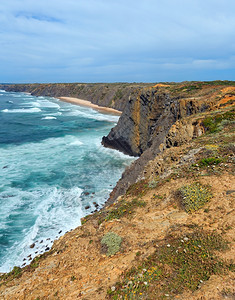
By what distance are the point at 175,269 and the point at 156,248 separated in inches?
40.4

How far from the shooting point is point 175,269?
6262mm

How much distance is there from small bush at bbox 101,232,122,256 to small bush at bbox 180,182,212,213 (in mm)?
3219

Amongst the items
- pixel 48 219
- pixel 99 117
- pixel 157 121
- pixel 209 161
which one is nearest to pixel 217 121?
pixel 209 161

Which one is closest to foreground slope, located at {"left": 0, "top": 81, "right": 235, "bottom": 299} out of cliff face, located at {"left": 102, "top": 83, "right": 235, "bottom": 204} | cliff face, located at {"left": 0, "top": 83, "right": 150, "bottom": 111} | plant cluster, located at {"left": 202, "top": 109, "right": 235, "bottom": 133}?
plant cluster, located at {"left": 202, "top": 109, "right": 235, "bottom": 133}

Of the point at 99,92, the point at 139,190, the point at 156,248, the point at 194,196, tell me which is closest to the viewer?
the point at 156,248

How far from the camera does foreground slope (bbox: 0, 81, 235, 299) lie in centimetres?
596

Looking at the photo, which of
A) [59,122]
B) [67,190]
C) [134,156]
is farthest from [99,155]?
[59,122]

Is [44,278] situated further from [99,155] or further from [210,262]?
[99,155]

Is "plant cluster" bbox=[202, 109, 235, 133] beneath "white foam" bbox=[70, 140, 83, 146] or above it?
above

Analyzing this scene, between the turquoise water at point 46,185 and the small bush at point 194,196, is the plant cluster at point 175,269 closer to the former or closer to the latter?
the small bush at point 194,196

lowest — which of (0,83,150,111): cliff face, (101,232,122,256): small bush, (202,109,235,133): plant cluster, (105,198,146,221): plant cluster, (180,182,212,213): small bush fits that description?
(101,232,122,256): small bush

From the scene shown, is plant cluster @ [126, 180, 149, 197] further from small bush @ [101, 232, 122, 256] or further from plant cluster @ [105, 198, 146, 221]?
small bush @ [101, 232, 122, 256]

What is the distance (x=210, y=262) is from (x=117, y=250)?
3.22 meters

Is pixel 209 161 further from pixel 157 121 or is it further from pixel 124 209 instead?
pixel 157 121
